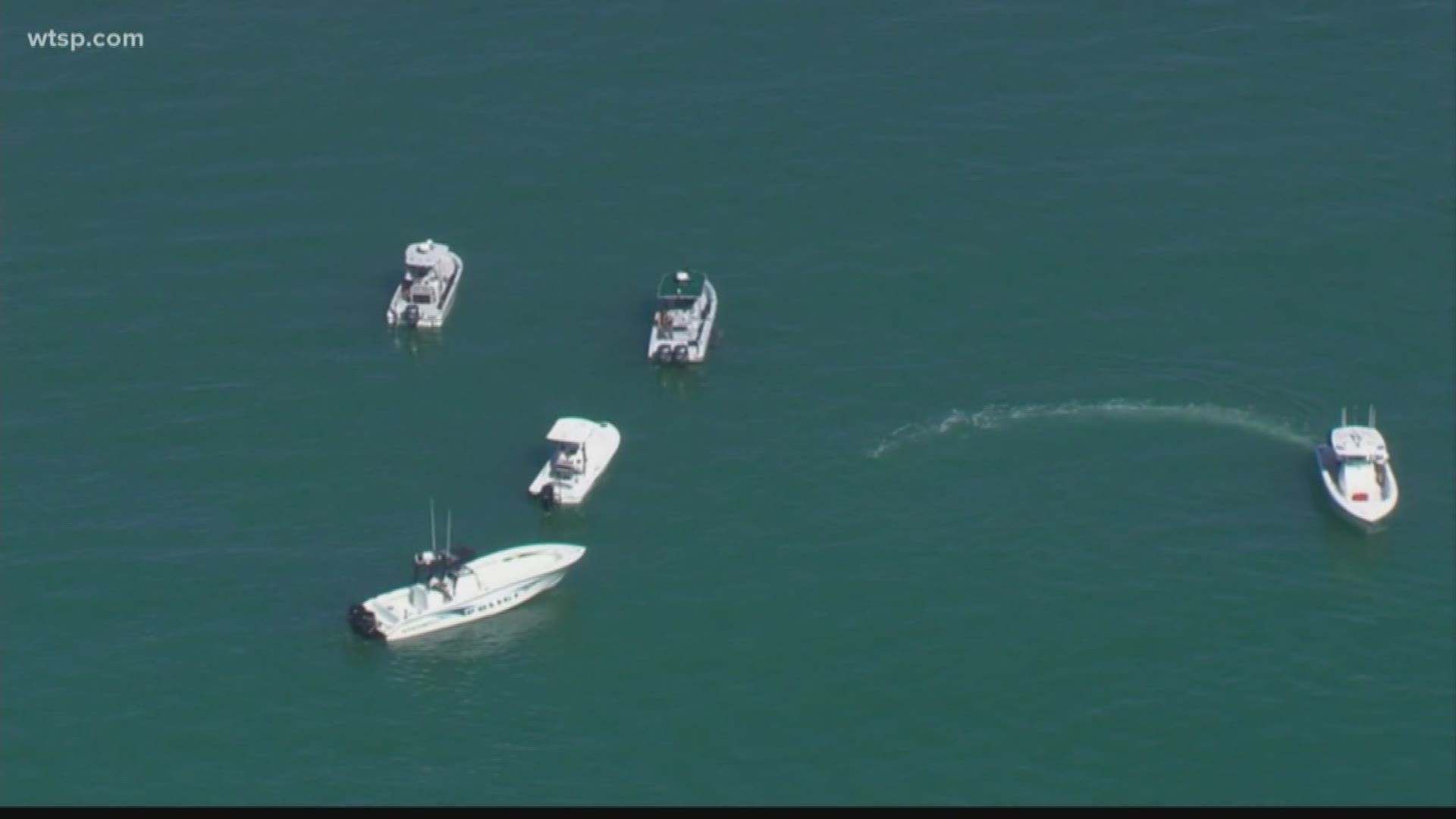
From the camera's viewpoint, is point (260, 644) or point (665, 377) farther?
point (665, 377)

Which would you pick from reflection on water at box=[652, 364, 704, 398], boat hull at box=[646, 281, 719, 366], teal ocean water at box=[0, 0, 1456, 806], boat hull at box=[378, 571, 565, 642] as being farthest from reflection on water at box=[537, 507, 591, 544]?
boat hull at box=[646, 281, 719, 366]

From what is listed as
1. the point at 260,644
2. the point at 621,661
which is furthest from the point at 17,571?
the point at 621,661

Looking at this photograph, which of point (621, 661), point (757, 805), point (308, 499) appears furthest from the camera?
point (308, 499)

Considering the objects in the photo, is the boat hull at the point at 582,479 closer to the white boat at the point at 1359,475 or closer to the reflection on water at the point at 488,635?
the reflection on water at the point at 488,635

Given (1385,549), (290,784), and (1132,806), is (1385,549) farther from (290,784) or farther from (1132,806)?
(290,784)

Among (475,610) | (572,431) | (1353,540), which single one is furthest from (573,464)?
(1353,540)

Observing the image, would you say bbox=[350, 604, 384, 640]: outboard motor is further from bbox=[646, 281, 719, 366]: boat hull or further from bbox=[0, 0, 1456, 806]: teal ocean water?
bbox=[646, 281, 719, 366]: boat hull
